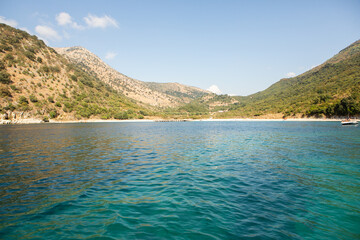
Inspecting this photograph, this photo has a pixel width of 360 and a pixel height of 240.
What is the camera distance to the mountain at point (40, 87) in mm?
116375

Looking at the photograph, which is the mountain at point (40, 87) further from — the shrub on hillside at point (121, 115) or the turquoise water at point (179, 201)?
the turquoise water at point (179, 201)

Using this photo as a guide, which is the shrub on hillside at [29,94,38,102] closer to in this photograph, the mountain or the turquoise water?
the mountain

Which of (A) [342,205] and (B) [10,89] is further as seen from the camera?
(B) [10,89]

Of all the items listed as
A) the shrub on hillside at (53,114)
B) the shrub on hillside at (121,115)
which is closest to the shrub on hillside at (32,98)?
the shrub on hillside at (53,114)

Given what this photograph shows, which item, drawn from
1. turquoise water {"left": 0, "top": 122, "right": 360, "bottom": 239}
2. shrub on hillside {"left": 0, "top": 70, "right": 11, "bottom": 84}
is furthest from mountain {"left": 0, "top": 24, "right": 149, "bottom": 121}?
turquoise water {"left": 0, "top": 122, "right": 360, "bottom": 239}

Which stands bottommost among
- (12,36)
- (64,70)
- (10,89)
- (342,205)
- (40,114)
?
(342,205)

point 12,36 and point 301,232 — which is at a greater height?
point 12,36

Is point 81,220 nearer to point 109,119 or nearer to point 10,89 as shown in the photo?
point 10,89

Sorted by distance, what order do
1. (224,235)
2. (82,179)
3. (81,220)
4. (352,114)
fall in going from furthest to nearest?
(352,114) < (82,179) < (81,220) < (224,235)

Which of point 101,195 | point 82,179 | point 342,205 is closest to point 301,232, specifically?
point 342,205

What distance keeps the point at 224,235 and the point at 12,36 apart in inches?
8432

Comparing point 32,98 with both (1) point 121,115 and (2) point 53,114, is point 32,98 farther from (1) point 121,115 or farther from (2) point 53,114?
(1) point 121,115

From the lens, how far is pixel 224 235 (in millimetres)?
7125

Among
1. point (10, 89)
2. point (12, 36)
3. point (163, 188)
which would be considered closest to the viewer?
point (163, 188)
